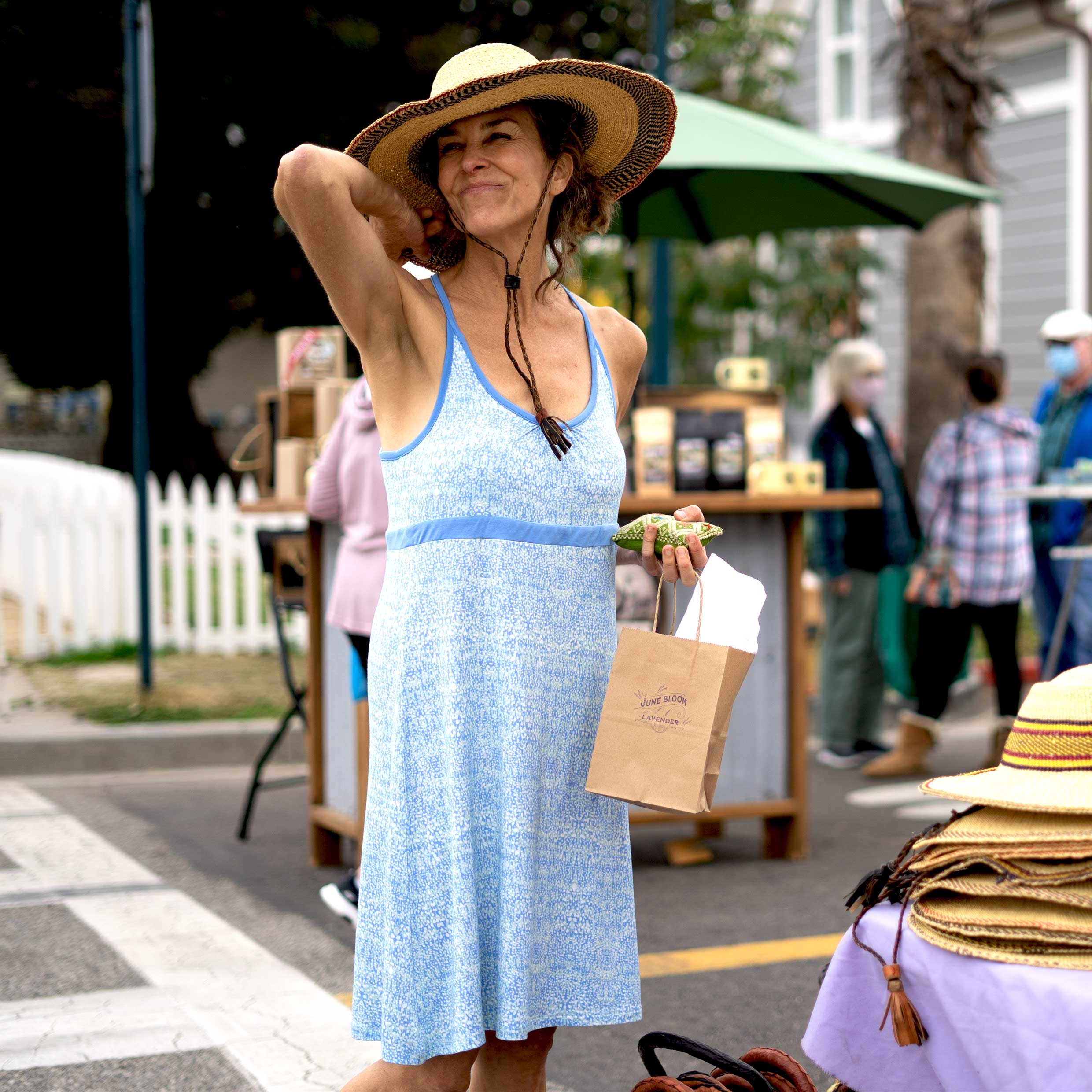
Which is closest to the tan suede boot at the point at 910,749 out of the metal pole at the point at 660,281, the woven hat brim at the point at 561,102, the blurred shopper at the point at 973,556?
the blurred shopper at the point at 973,556

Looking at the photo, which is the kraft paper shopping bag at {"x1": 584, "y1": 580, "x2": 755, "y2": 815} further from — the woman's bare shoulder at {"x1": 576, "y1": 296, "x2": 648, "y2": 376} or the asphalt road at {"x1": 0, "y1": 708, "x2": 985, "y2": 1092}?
the asphalt road at {"x1": 0, "y1": 708, "x2": 985, "y2": 1092}

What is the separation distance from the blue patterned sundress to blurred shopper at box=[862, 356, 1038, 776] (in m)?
5.31

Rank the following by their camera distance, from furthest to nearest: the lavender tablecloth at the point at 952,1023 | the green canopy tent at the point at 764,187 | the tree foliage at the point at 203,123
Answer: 1. the tree foliage at the point at 203,123
2. the green canopy tent at the point at 764,187
3. the lavender tablecloth at the point at 952,1023

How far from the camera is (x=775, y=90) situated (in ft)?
55.6

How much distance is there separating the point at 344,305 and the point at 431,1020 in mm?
1139

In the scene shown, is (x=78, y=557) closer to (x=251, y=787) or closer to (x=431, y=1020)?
(x=251, y=787)

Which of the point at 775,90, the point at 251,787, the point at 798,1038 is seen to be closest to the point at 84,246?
the point at 775,90

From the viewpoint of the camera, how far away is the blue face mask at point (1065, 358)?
726 cm

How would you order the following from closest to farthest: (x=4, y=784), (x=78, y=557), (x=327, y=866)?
(x=327, y=866) → (x=4, y=784) → (x=78, y=557)

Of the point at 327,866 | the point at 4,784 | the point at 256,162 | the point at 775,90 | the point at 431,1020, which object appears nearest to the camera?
the point at 431,1020

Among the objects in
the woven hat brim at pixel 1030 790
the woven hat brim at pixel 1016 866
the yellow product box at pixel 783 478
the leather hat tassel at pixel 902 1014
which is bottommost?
the leather hat tassel at pixel 902 1014

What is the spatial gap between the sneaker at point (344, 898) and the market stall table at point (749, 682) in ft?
1.97

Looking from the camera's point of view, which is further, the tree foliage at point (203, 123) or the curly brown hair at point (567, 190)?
the tree foliage at point (203, 123)

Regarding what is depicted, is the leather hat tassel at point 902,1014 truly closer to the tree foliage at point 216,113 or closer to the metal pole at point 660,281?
the metal pole at point 660,281
